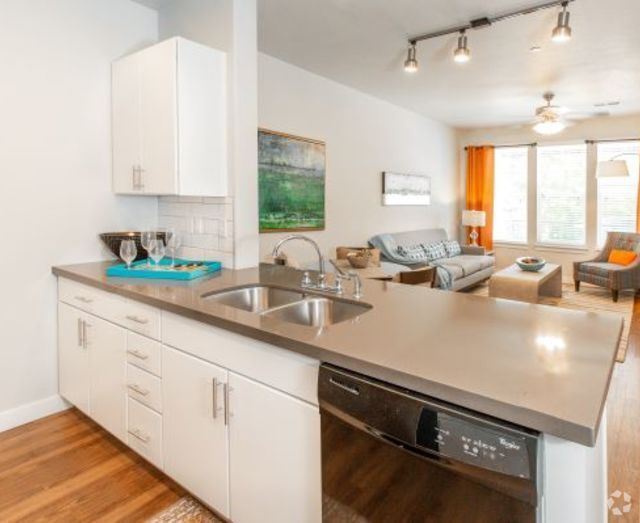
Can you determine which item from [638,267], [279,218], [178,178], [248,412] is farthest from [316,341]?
[638,267]

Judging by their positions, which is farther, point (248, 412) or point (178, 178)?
point (178, 178)

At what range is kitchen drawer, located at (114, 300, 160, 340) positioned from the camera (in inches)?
74.5

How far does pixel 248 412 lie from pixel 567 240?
23.9 feet

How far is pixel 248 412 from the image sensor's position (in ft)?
4.92

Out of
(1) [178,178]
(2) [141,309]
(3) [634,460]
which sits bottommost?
(3) [634,460]

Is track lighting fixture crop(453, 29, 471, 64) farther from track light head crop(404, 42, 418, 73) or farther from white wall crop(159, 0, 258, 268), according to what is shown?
white wall crop(159, 0, 258, 268)

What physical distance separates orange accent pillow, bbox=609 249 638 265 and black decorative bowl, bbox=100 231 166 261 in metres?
6.28

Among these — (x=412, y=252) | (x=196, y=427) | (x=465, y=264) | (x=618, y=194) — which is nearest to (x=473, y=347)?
(x=196, y=427)

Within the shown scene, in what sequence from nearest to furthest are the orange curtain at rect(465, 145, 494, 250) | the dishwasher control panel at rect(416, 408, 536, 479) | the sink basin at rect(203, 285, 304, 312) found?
1. the dishwasher control panel at rect(416, 408, 536, 479)
2. the sink basin at rect(203, 285, 304, 312)
3. the orange curtain at rect(465, 145, 494, 250)

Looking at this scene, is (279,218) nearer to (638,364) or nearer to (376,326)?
(376,326)

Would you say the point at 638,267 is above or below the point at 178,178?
below

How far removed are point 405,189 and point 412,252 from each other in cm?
100

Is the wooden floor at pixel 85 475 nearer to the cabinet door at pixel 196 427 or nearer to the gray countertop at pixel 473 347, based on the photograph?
the cabinet door at pixel 196 427

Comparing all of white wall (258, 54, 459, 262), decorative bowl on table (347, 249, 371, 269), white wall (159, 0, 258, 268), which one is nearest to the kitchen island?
white wall (159, 0, 258, 268)
